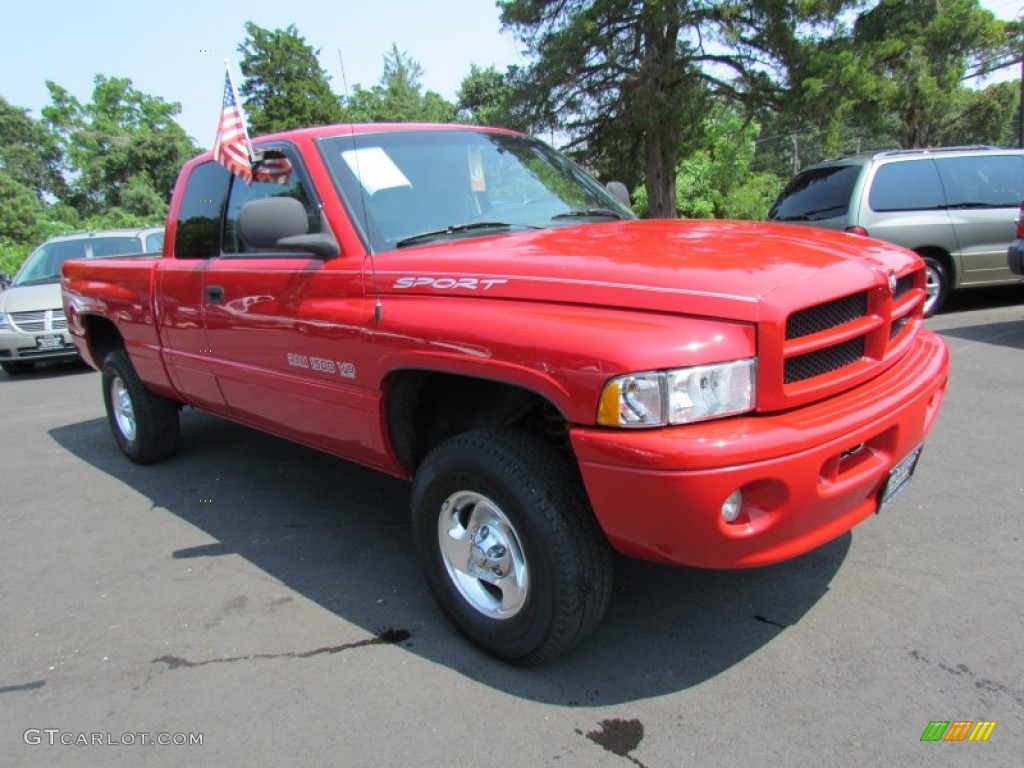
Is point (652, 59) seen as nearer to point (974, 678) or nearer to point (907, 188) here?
point (907, 188)

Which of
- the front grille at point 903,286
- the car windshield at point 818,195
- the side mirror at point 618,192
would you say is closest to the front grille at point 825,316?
the front grille at point 903,286

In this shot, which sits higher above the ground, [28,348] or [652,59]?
[652,59]

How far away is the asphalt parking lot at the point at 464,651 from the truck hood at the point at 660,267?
1230mm

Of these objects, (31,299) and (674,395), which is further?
(31,299)

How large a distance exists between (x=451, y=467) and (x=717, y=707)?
A: 1.14 meters

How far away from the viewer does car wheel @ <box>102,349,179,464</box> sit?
492cm

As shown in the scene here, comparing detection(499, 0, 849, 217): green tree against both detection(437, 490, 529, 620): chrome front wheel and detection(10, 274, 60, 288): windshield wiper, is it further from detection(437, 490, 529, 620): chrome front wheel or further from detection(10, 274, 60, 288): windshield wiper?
detection(437, 490, 529, 620): chrome front wheel

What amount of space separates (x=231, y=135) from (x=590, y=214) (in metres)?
1.71

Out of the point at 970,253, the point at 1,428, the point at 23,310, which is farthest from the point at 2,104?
the point at 970,253

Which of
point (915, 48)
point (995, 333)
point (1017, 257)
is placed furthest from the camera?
point (915, 48)

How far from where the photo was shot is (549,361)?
2.20 m

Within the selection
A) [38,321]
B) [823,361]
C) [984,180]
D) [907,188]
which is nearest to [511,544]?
[823,361]

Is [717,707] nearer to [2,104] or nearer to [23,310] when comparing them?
[23,310]

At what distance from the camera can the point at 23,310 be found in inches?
369
